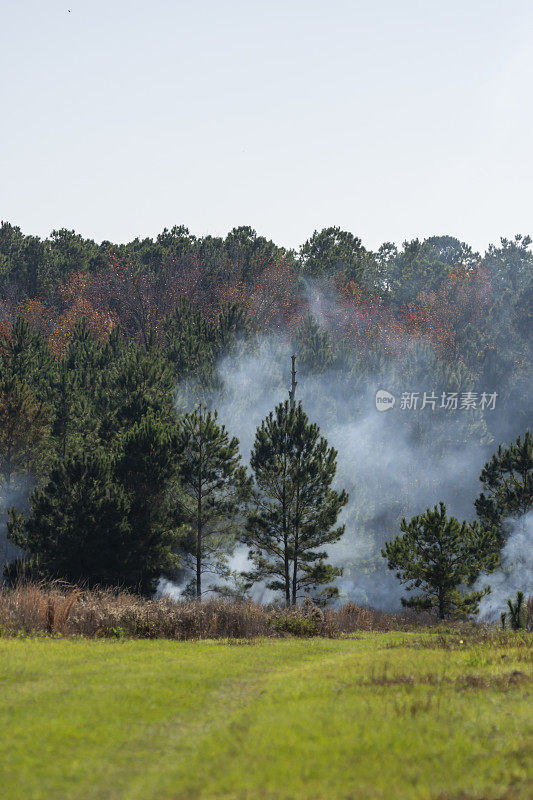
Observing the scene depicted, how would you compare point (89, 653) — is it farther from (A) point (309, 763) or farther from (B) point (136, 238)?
(B) point (136, 238)

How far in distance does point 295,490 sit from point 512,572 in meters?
11.7

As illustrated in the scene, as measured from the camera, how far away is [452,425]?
61.1m

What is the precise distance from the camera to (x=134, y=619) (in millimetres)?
17859

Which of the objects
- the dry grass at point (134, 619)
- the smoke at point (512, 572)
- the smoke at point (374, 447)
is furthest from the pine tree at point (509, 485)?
the smoke at point (374, 447)

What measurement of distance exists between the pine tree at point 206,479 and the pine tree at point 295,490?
1136 mm

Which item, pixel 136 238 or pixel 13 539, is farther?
pixel 136 238

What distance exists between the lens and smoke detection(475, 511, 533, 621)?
116ft

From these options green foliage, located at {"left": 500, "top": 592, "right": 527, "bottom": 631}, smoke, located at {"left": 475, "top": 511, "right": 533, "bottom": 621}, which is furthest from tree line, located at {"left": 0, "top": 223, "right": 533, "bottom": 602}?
green foliage, located at {"left": 500, "top": 592, "right": 527, "bottom": 631}

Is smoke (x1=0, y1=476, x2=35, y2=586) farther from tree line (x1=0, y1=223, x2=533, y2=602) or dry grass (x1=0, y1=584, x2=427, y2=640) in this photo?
dry grass (x1=0, y1=584, x2=427, y2=640)

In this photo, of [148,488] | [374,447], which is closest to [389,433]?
[374,447]

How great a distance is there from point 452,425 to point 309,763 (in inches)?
2206

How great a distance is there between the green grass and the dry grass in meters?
4.18

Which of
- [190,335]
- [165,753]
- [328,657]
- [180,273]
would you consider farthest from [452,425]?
[165,753]

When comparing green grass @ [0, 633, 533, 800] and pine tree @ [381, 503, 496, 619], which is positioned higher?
pine tree @ [381, 503, 496, 619]
